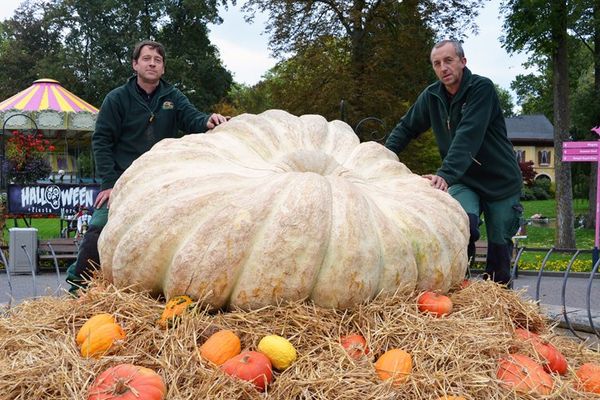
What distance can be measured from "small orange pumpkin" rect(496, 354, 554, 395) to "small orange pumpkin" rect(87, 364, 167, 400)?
3.63 feet

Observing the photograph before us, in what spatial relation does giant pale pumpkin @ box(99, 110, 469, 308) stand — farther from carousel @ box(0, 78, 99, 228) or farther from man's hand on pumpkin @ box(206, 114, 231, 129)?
carousel @ box(0, 78, 99, 228)

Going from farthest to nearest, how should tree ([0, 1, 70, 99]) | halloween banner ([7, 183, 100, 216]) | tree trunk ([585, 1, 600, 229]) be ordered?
1. tree ([0, 1, 70, 99])
2. tree trunk ([585, 1, 600, 229])
3. halloween banner ([7, 183, 100, 216])

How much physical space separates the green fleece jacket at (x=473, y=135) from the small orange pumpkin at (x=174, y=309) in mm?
1668

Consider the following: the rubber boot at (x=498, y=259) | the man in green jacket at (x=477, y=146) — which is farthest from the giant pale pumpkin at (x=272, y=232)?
the rubber boot at (x=498, y=259)

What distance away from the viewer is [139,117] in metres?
3.92

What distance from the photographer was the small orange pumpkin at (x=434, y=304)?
2495 mm

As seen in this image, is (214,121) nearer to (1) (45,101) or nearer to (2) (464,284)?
(2) (464,284)

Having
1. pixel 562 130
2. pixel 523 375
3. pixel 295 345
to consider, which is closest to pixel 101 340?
pixel 295 345

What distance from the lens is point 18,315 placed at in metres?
2.75

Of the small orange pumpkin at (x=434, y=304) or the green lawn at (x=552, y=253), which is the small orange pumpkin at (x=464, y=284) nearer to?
the small orange pumpkin at (x=434, y=304)

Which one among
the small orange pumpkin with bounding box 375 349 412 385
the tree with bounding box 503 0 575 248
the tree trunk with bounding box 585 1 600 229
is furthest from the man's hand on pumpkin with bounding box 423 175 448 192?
the tree trunk with bounding box 585 1 600 229

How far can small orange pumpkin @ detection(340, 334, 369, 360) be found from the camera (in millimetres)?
2152

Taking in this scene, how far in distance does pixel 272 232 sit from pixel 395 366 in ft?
2.14

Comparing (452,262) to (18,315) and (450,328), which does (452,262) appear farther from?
(18,315)
